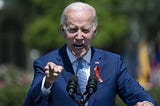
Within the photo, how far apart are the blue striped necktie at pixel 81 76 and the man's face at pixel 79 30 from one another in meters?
0.09

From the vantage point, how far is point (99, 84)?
464 centimetres

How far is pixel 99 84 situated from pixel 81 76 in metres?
0.13

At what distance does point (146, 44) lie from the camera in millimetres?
25750

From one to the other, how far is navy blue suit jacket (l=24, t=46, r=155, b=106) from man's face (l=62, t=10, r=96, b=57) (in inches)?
6.6

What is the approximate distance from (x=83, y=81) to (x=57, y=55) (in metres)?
0.28

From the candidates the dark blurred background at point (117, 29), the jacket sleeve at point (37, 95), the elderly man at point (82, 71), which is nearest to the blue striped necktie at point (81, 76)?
the elderly man at point (82, 71)

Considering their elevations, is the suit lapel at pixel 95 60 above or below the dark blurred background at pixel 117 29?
above

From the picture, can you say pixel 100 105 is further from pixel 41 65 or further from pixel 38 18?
pixel 38 18

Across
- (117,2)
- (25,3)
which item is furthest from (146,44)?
(25,3)

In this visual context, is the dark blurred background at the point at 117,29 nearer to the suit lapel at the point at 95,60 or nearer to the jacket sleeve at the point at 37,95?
the suit lapel at the point at 95,60

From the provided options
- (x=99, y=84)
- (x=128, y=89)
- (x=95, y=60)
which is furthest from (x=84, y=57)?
(x=128, y=89)

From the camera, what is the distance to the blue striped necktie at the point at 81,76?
462 centimetres

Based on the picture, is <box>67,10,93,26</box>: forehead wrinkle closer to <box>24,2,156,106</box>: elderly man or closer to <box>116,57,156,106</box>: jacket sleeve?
<box>24,2,156,106</box>: elderly man

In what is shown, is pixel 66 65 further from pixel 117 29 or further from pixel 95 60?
pixel 117 29
